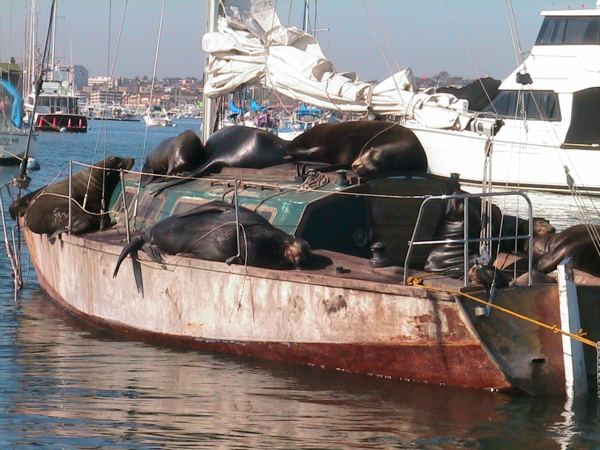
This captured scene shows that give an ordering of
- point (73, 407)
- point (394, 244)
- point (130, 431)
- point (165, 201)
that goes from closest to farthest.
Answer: point (130, 431), point (73, 407), point (394, 244), point (165, 201)

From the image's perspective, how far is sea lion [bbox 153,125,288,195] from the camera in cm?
1636

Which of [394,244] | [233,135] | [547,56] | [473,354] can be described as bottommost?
[473,354]

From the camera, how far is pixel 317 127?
1641 centimetres

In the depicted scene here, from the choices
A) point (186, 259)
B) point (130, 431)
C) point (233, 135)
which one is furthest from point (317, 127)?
point (130, 431)

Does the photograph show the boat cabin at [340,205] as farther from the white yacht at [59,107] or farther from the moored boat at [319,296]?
the white yacht at [59,107]

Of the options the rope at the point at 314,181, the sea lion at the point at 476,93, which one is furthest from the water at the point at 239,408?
the sea lion at the point at 476,93

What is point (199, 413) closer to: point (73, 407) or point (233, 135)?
point (73, 407)

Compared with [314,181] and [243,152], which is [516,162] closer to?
[243,152]

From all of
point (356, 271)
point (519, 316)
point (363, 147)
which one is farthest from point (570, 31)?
point (519, 316)

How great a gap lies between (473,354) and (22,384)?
15.3 ft

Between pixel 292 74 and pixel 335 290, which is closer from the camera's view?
pixel 335 290

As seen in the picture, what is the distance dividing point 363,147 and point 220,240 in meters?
2.42

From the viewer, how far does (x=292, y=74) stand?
1698 centimetres

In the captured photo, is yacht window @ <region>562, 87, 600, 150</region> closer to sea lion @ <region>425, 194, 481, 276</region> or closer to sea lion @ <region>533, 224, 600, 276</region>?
sea lion @ <region>425, 194, 481, 276</region>
